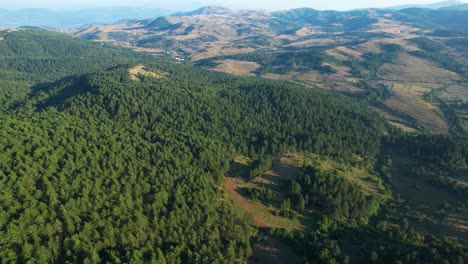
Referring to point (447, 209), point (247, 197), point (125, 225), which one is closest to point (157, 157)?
Answer: point (247, 197)

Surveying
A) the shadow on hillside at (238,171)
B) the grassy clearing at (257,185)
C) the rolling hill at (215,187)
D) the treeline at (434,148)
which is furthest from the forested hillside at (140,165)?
the treeline at (434,148)

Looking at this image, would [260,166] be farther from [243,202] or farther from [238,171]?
[243,202]

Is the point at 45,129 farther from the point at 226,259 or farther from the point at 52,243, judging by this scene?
the point at 226,259

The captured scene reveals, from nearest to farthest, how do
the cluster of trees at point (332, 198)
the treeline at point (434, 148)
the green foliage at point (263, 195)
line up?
the cluster of trees at point (332, 198) → the green foliage at point (263, 195) → the treeline at point (434, 148)

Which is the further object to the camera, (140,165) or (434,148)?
(434,148)

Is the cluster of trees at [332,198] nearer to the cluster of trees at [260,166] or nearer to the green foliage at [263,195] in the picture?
the green foliage at [263,195]

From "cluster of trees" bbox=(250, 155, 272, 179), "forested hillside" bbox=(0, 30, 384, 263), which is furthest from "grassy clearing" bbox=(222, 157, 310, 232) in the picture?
"forested hillside" bbox=(0, 30, 384, 263)

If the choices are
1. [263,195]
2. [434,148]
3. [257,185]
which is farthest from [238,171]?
[434,148]
